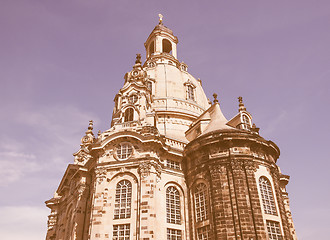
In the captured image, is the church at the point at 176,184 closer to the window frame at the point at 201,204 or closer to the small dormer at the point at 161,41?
the window frame at the point at 201,204

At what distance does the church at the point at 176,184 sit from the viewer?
26.1m

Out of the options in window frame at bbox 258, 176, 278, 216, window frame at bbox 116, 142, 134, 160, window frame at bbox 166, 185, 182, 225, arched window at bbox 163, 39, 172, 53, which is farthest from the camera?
arched window at bbox 163, 39, 172, 53

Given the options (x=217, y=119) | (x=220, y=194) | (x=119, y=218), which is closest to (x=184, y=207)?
(x=220, y=194)

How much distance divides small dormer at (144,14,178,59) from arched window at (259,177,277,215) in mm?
37487

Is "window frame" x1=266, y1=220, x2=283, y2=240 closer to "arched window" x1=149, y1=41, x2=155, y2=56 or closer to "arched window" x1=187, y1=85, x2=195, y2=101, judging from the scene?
"arched window" x1=187, y1=85, x2=195, y2=101

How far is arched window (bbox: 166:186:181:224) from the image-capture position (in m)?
28.5

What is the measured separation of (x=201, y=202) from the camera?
28656mm

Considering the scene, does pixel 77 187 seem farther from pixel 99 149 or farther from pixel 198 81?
pixel 198 81

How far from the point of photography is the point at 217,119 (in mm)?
34844

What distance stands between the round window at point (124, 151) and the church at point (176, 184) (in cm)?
10

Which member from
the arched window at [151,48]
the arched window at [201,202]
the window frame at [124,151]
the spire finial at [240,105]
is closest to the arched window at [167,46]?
the arched window at [151,48]

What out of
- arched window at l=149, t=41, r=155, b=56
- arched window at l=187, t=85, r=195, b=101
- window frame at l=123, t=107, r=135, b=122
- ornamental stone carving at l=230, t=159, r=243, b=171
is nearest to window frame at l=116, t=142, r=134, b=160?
window frame at l=123, t=107, r=135, b=122

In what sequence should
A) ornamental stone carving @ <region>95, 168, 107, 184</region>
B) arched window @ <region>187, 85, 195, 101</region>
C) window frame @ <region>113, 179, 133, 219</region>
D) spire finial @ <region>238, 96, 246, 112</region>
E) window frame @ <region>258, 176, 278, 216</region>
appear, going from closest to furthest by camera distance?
window frame @ <region>113, 179, 133, 219</region> < window frame @ <region>258, 176, 278, 216</region> < ornamental stone carving @ <region>95, 168, 107, 184</region> < spire finial @ <region>238, 96, 246, 112</region> < arched window @ <region>187, 85, 195, 101</region>

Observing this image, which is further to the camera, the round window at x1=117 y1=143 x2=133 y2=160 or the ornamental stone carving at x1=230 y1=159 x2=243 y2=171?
the round window at x1=117 y1=143 x2=133 y2=160
